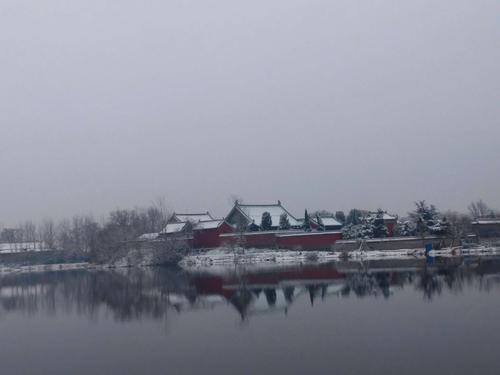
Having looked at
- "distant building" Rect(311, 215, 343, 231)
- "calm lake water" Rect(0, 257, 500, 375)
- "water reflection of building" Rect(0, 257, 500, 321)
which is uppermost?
"distant building" Rect(311, 215, 343, 231)

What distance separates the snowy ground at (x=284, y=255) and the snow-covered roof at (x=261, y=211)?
15.8ft

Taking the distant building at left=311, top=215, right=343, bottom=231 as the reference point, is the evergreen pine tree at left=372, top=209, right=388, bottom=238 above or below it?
below

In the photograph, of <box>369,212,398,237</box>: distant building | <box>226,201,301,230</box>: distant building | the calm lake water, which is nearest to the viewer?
the calm lake water

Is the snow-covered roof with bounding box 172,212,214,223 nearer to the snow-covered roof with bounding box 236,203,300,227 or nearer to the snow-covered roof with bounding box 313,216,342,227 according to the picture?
the snow-covered roof with bounding box 236,203,300,227

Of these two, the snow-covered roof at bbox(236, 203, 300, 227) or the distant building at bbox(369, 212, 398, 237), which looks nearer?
the distant building at bbox(369, 212, 398, 237)

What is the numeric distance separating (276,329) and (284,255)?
89.1 ft

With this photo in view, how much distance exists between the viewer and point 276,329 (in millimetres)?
12406

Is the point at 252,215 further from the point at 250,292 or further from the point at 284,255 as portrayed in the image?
the point at 250,292

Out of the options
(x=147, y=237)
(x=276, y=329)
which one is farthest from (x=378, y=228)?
(x=276, y=329)

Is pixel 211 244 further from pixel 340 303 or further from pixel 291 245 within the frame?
pixel 340 303

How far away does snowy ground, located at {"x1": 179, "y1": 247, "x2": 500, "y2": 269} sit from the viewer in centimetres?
3388

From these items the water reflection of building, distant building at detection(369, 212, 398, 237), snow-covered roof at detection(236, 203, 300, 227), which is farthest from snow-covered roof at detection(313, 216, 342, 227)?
the water reflection of building

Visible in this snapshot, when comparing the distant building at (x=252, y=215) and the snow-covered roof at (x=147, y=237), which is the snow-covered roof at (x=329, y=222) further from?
the snow-covered roof at (x=147, y=237)

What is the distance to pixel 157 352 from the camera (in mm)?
10992
